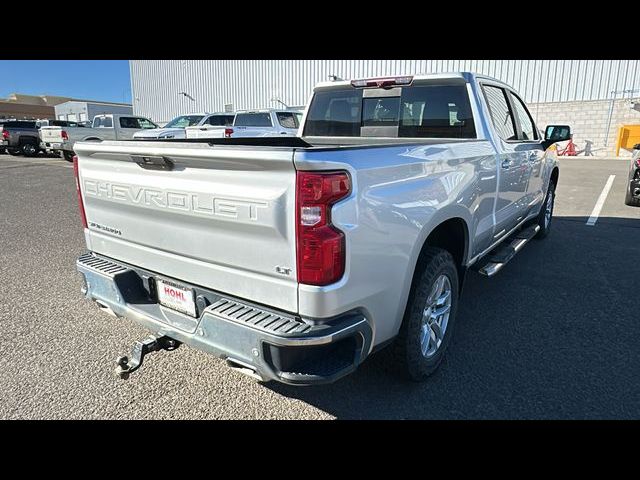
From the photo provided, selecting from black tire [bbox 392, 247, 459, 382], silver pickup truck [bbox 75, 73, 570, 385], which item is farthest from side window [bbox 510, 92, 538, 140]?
black tire [bbox 392, 247, 459, 382]

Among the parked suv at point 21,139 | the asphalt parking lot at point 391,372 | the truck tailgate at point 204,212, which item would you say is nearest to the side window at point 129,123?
the parked suv at point 21,139

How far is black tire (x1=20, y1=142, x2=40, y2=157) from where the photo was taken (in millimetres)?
22328

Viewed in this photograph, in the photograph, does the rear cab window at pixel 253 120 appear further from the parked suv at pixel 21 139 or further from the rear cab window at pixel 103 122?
the parked suv at pixel 21 139

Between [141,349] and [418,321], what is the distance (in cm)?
160

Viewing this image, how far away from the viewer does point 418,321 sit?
2.57m

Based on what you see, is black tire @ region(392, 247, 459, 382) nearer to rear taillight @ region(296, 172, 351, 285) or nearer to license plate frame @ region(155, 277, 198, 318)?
rear taillight @ region(296, 172, 351, 285)

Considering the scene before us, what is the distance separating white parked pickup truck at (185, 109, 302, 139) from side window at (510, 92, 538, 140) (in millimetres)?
10414

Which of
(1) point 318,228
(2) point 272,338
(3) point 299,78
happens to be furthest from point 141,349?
(3) point 299,78

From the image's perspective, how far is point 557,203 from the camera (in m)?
9.46

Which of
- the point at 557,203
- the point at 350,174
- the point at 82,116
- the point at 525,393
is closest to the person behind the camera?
the point at 350,174

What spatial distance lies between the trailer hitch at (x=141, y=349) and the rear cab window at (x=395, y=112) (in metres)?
2.74

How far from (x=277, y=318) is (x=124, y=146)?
1.34m

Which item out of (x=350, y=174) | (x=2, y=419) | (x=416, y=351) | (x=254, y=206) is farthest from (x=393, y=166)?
(x=2, y=419)
